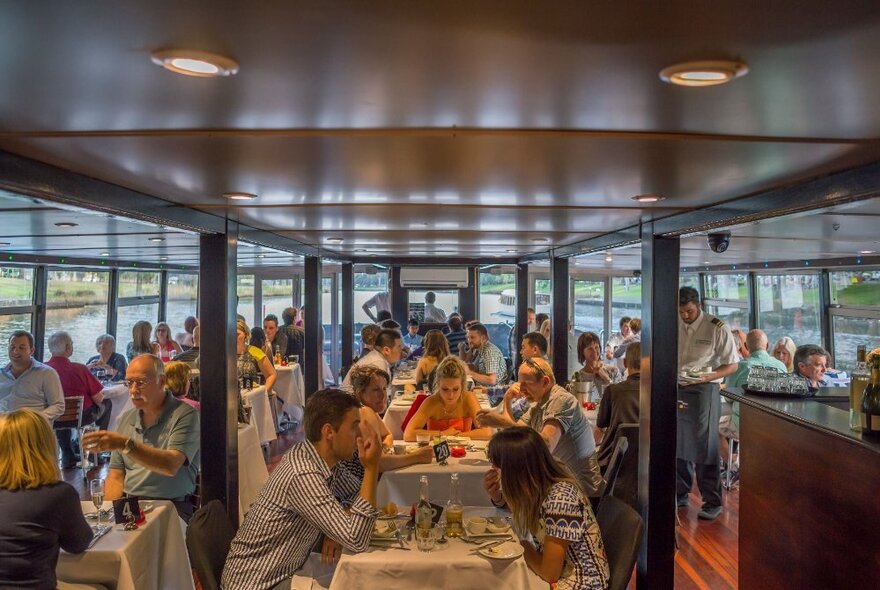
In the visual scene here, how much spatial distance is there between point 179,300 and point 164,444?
980 cm

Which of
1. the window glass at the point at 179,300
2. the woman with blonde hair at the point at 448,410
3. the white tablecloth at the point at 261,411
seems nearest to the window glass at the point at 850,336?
the woman with blonde hair at the point at 448,410

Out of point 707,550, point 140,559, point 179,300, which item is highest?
point 179,300

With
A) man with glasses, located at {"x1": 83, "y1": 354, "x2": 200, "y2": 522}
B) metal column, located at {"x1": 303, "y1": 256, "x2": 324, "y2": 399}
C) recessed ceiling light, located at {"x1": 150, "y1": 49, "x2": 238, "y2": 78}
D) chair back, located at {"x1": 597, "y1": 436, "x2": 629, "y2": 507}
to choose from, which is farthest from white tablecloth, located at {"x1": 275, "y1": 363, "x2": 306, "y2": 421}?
recessed ceiling light, located at {"x1": 150, "y1": 49, "x2": 238, "y2": 78}

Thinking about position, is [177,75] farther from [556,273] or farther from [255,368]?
[556,273]

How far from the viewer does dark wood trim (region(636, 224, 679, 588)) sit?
382cm

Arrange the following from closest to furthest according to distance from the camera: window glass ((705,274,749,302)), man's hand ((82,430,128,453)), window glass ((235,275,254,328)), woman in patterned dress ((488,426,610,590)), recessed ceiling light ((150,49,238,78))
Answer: recessed ceiling light ((150,49,238,78))
woman in patterned dress ((488,426,610,590))
man's hand ((82,430,128,453))
window glass ((705,274,749,302))
window glass ((235,275,254,328))

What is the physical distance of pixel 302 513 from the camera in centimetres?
242

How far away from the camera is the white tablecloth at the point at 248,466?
500 centimetres

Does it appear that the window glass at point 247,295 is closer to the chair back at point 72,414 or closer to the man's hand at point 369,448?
the chair back at point 72,414

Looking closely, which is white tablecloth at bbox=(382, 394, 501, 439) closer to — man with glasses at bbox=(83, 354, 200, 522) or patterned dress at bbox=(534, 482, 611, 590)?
man with glasses at bbox=(83, 354, 200, 522)

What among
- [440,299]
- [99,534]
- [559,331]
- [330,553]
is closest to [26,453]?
[99,534]

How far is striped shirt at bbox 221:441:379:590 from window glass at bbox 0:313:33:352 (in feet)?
20.8

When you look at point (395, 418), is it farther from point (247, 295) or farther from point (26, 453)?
point (247, 295)

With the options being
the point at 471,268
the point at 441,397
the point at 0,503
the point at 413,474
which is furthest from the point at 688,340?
the point at 471,268
